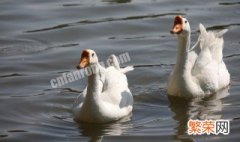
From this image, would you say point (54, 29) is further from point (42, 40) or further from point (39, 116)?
point (39, 116)

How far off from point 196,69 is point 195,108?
2.66 feet

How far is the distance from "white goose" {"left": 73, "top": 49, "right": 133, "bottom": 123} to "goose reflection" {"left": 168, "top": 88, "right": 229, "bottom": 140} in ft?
2.39

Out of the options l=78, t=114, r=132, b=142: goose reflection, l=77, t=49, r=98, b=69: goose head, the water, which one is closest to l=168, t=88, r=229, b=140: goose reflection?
the water

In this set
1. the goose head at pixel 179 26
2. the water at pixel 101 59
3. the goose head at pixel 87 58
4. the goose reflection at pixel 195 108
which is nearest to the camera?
the goose head at pixel 87 58

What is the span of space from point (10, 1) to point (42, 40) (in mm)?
2519

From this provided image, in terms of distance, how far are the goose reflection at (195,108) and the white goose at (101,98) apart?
2.39ft

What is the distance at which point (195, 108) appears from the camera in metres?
9.73

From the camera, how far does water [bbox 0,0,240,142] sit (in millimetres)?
8891

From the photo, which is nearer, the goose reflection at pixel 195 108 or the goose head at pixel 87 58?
the goose head at pixel 87 58

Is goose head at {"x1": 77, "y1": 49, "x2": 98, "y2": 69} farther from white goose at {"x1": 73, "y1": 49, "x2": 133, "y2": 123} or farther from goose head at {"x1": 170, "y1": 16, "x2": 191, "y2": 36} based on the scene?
goose head at {"x1": 170, "y1": 16, "x2": 191, "y2": 36}

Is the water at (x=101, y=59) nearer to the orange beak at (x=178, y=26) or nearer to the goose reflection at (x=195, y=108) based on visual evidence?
the goose reflection at (x=195, y=108)

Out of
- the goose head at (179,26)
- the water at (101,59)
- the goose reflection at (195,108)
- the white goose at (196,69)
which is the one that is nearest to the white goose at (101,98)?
the water at (101,59)

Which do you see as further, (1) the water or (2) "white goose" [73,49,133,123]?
(1) the water

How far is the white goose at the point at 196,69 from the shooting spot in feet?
32.3
